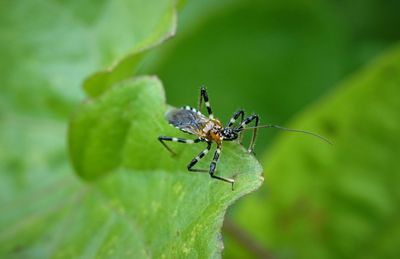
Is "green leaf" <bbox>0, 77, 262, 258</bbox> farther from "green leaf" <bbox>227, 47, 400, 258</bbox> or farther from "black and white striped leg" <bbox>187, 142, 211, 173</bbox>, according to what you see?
"green leaf" <bbox>227, 47, 400, 258</bbox>

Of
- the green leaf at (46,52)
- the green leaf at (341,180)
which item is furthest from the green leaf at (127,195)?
the green leaf at (341,180)

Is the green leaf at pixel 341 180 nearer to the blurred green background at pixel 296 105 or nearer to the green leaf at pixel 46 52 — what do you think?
the blurred green background at pixel 296 105

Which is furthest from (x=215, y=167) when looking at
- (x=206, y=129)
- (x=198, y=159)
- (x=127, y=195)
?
(x=206, y=129)

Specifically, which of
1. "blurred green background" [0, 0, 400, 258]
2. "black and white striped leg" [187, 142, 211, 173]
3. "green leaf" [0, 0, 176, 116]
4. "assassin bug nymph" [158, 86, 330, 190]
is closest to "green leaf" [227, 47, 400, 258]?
"blurred green background" [0, 0, 400, 258]

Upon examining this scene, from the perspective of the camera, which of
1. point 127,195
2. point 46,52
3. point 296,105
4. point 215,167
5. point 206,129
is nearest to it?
point 215,167

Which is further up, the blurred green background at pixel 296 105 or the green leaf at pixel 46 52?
the green leaf at pixel 46 52

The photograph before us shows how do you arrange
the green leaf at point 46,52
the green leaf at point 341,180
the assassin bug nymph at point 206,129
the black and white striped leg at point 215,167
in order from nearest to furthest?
the black and white striped leg at point 215,167 → the assassin bug nymph at point 206,129 → the green leaf at point 341,180 → the green leaf at point 46,52

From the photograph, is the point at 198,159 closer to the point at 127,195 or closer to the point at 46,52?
the point at 127,195
